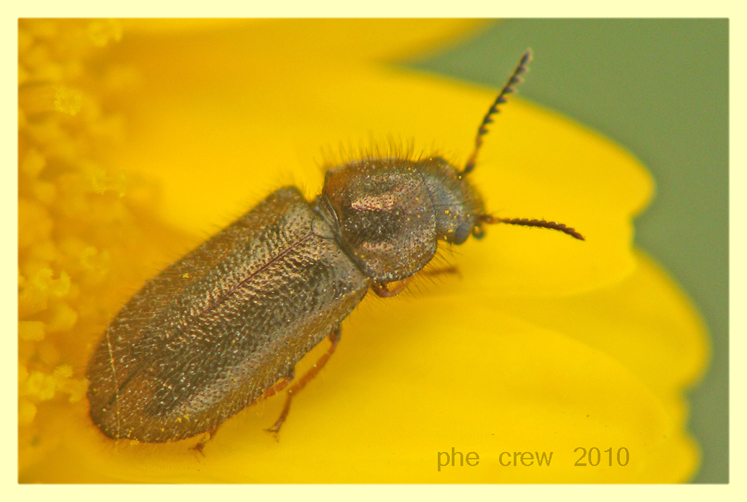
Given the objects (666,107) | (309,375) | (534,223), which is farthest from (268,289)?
(666,107)

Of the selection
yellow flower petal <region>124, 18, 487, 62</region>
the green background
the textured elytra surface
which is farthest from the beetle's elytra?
yellow flower petal <region>124, 18, 487, 62</region>

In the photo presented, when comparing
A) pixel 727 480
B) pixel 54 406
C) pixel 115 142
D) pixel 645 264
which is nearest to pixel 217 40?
pixel 115 142

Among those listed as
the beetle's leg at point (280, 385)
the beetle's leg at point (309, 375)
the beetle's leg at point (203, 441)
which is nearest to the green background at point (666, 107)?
the beetle's leg at point (309, 375)

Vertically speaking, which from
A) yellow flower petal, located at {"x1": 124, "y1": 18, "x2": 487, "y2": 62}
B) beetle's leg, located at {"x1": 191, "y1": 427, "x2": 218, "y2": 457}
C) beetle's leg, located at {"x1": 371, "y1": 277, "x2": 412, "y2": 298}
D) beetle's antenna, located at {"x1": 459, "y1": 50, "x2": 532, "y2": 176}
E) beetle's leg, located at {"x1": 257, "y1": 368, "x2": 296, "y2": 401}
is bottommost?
beetle's leg, located at {"x1": 191, "y1": 427, "x2": 218, "y2": 457}

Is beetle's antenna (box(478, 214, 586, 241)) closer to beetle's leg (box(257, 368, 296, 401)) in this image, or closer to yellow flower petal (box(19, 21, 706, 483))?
yellow flower petal (box(19, 21, 706, 483))

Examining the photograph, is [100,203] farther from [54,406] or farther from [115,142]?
[54,406]

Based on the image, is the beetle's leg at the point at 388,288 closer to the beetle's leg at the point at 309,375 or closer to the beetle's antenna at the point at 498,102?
the beetle's leg at the point at 309,375
